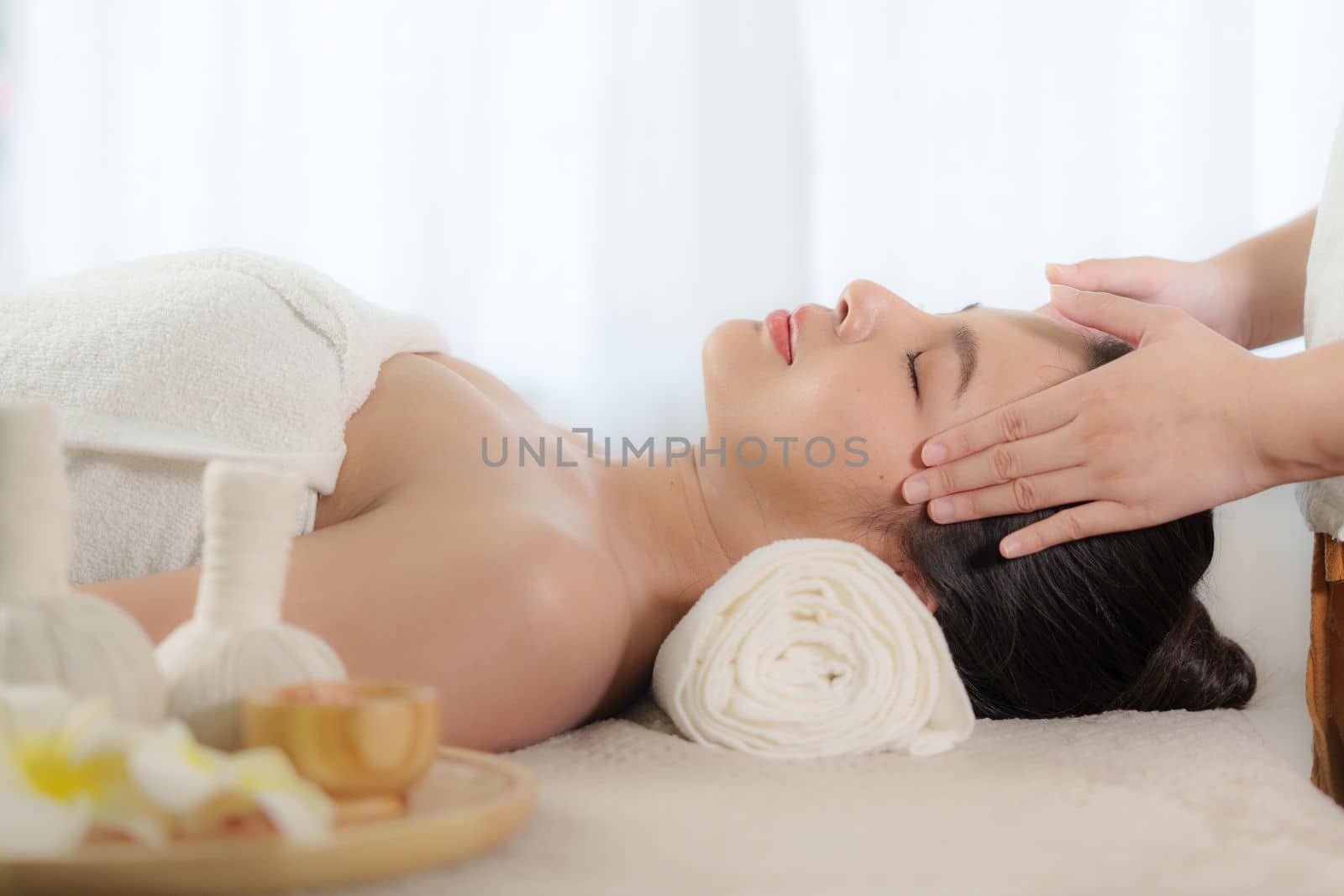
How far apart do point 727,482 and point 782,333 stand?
0.63 feet

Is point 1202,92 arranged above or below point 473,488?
above

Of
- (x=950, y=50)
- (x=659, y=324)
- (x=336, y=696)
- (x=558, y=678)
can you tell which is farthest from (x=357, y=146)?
(x=336, y=696)

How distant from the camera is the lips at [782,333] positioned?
1254mm

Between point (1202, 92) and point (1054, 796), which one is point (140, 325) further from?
point (1202, 92)

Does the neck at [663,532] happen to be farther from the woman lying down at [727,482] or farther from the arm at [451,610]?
the arm at [451,610]

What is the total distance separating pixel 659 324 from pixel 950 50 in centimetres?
73

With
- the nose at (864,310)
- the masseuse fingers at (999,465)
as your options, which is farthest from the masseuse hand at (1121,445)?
the nose at (864,310)

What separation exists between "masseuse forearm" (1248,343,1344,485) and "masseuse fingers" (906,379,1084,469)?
167 mm

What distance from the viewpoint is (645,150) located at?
209 cm

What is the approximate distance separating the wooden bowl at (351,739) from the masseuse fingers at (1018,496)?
0.74 metres

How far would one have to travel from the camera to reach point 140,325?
1100 mm

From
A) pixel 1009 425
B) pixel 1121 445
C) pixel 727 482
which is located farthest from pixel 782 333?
pixel 1121 445

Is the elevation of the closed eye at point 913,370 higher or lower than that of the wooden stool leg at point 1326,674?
higher

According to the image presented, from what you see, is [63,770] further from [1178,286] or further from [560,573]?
[1178,286]
